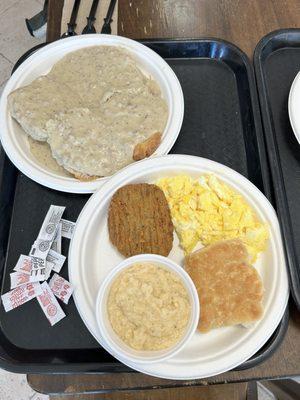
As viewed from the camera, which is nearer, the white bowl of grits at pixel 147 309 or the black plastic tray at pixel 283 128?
the white bowl of grits at pixel 147 309

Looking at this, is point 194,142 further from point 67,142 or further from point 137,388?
point 137,388

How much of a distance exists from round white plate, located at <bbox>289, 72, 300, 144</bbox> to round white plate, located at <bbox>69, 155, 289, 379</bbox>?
38 centimetres

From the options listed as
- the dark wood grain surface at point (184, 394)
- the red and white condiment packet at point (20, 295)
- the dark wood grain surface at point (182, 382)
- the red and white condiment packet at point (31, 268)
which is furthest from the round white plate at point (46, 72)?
the dark wood grain surface at point (184, 394)

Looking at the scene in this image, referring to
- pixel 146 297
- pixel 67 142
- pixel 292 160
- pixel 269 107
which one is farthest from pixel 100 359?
pixel 269 107

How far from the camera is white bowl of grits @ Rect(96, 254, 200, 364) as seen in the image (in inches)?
53.4

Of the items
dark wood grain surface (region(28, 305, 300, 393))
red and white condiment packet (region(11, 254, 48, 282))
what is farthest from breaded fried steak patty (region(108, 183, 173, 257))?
dark wood grain surface (region(28, 305, 300, 393))

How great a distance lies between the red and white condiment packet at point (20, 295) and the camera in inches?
64.1

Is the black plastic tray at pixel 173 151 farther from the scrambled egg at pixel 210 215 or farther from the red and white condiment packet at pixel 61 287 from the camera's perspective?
the scrambled egg at pixel 210 215

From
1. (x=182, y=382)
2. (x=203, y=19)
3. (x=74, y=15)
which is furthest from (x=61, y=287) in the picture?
(x=203, y=19)

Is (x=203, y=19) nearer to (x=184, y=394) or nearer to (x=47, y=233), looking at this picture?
(x=47, y=233)

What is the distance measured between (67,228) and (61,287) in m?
0.27

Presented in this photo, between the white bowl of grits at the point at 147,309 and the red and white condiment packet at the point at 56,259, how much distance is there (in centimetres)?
33

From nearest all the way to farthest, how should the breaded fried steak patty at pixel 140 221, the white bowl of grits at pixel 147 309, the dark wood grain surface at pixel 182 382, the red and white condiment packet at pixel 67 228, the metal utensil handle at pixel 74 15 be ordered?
1. the white bowl of grits at pixel 147 309
2. the dark wood grain surface at pixel 182 382
3. the breaded fried steak patty at pixel 140 221
4. the red and white condiment packet at pixel 67 228
5. the metal utensil handle at pixel 74 15

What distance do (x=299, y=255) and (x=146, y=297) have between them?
70cm
